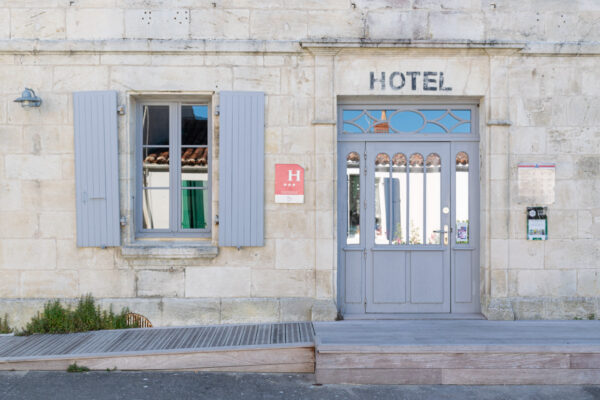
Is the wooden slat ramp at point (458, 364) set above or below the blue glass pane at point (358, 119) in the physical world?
below

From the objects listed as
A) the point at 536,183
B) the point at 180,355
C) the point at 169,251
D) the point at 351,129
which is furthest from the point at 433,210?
the point at 180,355

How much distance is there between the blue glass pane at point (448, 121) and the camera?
6082mm

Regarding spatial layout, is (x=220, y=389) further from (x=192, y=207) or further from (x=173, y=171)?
(x=173, y=171)

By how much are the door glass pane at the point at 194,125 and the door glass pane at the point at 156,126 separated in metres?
0.22

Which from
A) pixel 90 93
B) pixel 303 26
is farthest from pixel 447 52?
pixel 90 93

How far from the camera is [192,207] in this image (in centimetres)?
611

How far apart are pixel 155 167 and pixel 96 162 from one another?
688 millimetres

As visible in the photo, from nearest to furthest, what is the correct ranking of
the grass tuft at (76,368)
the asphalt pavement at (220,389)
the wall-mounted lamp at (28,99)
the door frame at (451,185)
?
the asphalt pavement at (220,389) → the grass tuft at (76,368) → the wall-mounted lamp at (28,99) → the door frame at (451,185)

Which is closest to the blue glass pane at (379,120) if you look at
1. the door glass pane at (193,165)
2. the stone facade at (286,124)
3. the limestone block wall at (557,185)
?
the stone facade at (286,124)

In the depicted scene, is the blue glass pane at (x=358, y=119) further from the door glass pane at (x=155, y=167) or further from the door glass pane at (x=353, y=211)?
the door glass pane at (x=155, y=167)

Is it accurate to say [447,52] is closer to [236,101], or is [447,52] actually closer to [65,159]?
[236,101]

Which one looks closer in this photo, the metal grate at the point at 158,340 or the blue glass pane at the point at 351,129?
the metal grate at the point at 158,340

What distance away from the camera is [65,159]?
5824 millimetres

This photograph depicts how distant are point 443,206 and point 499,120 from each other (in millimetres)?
1225
